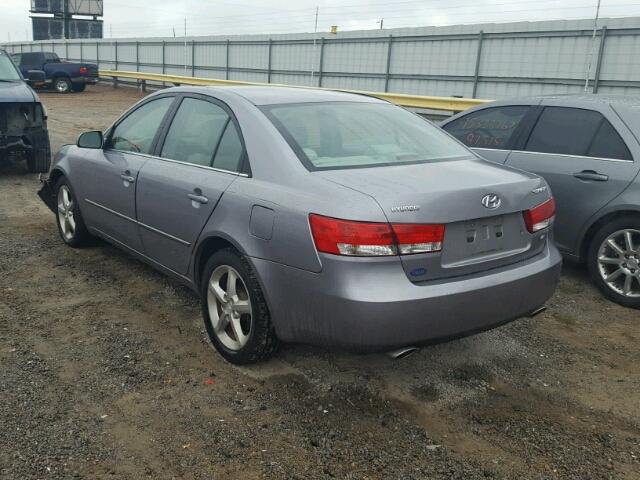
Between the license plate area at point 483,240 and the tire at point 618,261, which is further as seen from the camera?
the tire at point 618,261

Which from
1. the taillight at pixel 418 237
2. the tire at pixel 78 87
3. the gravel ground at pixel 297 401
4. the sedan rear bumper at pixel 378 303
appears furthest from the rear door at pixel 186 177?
the tire at pixel 78 87

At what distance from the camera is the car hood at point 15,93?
28.5 feet

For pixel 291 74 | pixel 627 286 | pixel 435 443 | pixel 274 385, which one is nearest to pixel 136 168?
pixel 274 385

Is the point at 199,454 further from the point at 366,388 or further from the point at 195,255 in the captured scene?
the point at 195,255

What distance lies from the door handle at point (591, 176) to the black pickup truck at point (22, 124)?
7474mm

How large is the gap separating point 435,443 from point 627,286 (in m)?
2.68

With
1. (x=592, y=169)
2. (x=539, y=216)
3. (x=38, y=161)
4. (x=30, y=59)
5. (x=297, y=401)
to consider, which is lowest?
(x=297, y=401)

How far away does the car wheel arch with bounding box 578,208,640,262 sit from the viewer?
4.74 m

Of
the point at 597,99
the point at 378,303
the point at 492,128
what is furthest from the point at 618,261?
the point at 378,303

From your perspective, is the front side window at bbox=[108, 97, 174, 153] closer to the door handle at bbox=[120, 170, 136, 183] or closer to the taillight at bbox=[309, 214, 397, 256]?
the door handle at bbox=[120, 170, 136, 183]

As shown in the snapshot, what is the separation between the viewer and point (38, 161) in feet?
31.1

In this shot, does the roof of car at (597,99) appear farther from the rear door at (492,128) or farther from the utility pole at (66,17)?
the utility pole at (66,17)

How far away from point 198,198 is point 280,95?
2.91 feet

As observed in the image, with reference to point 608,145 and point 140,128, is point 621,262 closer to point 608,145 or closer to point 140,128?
point 608,145
